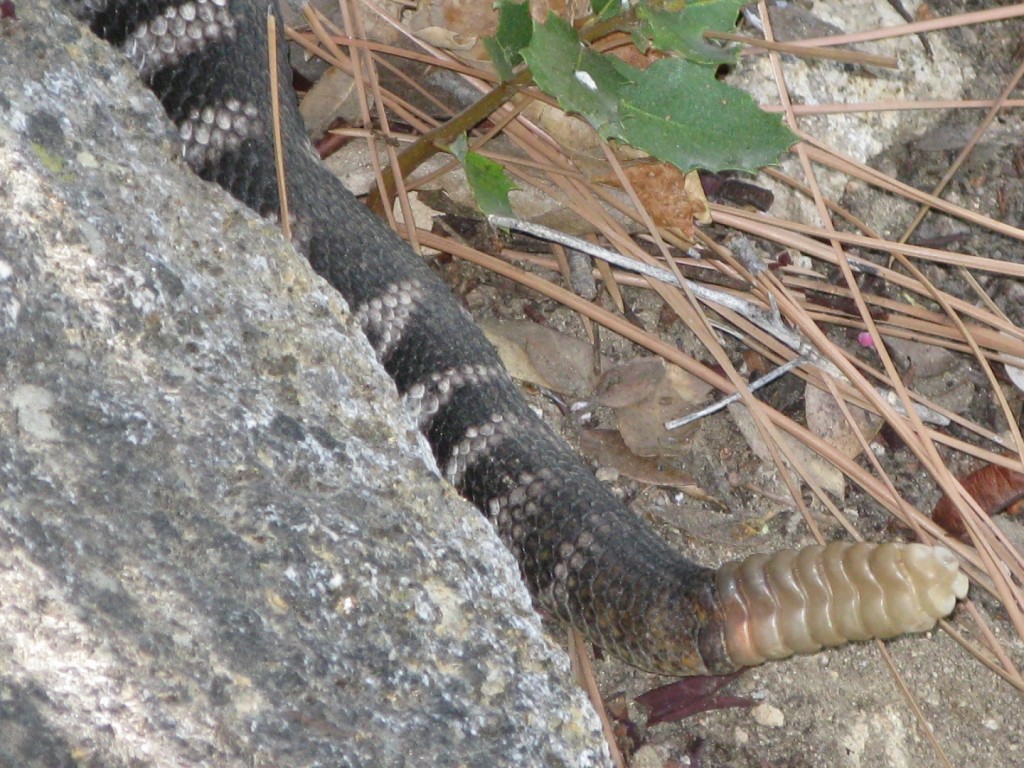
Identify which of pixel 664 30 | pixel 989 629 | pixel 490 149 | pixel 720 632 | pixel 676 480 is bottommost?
pixel 989 629

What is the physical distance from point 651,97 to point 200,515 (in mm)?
1201

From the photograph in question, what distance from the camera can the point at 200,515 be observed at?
1.33m

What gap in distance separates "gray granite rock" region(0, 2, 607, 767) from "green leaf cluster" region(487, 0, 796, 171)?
2.23ft

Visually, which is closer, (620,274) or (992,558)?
(992,558)

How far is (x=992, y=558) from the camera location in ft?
7.61

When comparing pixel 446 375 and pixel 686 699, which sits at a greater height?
pixel 446 375

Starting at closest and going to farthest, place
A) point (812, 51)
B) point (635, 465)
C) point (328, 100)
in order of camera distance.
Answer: point (812, 51)
point (635, 465)
point (328, 100)

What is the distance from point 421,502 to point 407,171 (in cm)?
107

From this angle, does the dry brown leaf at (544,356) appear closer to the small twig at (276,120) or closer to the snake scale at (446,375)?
the snake scale at (446,375)

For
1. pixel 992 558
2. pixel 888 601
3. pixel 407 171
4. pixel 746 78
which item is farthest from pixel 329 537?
pixel 746 78

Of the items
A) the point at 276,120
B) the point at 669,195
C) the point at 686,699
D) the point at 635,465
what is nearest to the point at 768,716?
the point at 686,699

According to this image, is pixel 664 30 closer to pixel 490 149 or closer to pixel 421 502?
pixel 490 149

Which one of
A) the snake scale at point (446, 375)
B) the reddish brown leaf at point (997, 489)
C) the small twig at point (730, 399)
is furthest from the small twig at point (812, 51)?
the reddish brown leaf at point (997, 489)

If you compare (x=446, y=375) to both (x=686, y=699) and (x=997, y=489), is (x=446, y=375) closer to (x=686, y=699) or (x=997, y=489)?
(x=686, y=699)
